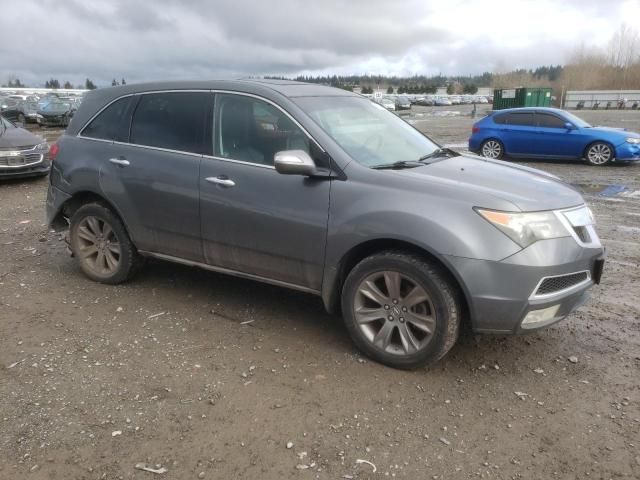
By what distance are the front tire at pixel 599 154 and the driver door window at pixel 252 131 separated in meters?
A: 12.1

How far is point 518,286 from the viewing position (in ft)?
10.4

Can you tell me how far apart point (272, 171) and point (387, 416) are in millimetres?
1850

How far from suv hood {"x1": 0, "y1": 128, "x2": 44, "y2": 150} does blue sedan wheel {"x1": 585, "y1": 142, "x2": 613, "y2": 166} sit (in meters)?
13.0

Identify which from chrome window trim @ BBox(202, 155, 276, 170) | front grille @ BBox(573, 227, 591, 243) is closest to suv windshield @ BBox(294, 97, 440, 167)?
chrome window trim @ BBox(202, 155, 276, 170)

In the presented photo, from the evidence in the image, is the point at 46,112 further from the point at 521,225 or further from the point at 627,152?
the point at 521,225

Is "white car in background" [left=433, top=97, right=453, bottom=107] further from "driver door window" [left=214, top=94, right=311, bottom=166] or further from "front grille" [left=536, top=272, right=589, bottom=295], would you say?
"front grille" [left=536, top=272, right=589, bottom=295]

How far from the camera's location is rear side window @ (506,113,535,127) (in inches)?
Answer: 567

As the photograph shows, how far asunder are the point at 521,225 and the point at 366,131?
4.84 ft

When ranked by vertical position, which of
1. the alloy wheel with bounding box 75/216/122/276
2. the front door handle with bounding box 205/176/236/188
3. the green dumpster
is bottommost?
the alloy wheel with bounding box 75/216/122/276

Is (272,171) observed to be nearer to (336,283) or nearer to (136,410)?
(336,283)

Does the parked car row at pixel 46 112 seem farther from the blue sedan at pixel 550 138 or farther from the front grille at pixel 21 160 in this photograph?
the blue sedan at pixel 550 138

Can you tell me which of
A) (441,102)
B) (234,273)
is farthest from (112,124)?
(441,102)

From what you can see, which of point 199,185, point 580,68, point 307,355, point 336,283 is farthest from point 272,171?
point 580,68

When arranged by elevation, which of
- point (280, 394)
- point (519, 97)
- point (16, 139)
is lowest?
point (280, 394)
